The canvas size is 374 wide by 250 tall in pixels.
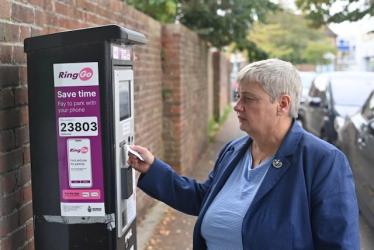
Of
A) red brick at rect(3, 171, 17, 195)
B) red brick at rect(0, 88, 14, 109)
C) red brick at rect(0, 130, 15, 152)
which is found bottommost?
red brick at rect(3, 171, 17, 195)

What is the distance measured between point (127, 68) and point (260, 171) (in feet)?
2.63

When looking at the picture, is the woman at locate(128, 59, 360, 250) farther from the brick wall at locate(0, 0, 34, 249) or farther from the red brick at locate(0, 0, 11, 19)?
the red brick at locate(0, 0, 11, 19)

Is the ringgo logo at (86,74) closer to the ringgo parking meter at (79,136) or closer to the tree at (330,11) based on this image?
the ringgo parking meter at (79,136)

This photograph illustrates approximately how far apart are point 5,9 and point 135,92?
327cm

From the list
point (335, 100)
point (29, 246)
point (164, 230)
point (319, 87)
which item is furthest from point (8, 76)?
point (319, 87)

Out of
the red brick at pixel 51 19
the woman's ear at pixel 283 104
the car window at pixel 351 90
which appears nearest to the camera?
the woman's ear at pixel 283 104

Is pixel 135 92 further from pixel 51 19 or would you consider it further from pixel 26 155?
pixel 26 155

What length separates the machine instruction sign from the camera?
7.47 feet

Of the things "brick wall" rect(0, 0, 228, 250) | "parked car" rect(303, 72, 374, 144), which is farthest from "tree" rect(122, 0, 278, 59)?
"parked car" rect(303, 72, 374, 144)

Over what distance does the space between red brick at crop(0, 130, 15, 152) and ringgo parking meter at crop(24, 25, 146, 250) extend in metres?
0.09

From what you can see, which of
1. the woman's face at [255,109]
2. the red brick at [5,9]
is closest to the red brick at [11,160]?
the red brick at [5,9]

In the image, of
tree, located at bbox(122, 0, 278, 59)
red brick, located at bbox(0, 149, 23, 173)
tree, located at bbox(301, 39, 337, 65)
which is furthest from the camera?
tree, located at bbox(301, 39, 337, 65)

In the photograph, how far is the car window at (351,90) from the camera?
943 cm

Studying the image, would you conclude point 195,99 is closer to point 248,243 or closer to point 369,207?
point 369,207
